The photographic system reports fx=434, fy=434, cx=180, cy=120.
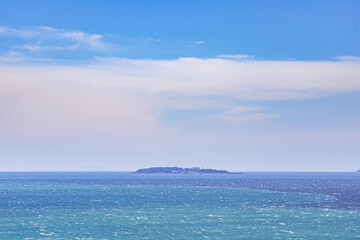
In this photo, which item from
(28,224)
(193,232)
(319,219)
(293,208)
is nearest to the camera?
(193,232)

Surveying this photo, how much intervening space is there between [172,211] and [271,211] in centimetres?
2163

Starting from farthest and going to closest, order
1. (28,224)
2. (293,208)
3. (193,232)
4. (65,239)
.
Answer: (293,208) → (28,224) → (193,232) → (65,239)

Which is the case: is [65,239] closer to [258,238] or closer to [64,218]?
[64,218]

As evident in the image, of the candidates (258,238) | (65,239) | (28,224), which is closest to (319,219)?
(258,238)

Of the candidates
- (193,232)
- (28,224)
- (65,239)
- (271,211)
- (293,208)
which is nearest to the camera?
(65,239)

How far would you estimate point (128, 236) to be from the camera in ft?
215

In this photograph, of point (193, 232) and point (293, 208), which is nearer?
point (193, 232)

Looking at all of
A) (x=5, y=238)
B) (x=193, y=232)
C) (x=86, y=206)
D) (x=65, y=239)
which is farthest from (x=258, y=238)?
(x=86, y=206)

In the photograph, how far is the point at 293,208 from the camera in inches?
3971

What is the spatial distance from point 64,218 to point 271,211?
43694 millimetres

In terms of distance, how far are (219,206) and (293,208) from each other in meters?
17.4

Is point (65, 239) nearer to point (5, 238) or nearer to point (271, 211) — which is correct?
point (5, 238)

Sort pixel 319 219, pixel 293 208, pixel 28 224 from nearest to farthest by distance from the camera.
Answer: pixel 28 224
pixel 319 219
pixel 293 208

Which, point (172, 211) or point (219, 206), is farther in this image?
point (219, 206)
